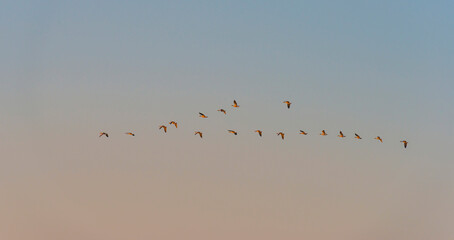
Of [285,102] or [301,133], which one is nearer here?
[285,102]

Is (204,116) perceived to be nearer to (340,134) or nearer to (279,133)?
(279,133)

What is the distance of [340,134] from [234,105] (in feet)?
71.2

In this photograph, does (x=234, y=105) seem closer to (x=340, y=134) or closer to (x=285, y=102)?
(x=285, y=102)

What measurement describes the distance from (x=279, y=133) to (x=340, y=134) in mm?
12006

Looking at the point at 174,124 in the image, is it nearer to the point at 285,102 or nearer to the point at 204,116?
the point at 204,116

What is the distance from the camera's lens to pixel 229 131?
150000mm

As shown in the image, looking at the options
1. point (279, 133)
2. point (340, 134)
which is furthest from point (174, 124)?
point (340, 134)

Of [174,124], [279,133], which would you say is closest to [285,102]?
[279,133]

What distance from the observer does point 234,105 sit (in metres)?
154

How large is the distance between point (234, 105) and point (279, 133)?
10505mm

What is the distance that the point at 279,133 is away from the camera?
157 meters

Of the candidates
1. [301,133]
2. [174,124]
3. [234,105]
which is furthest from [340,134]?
[174,124]

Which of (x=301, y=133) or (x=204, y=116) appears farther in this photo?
(x=301, y=133)

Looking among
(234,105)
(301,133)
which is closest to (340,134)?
(301,133)
